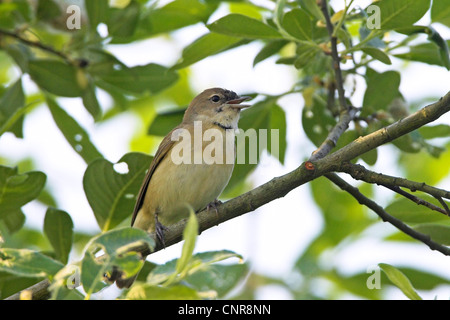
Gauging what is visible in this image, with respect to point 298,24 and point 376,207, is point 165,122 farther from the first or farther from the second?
point 376,207

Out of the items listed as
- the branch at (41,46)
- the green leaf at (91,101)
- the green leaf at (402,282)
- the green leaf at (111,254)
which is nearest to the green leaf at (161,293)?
the green leaf at (111,254)

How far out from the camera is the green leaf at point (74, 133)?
462 cm

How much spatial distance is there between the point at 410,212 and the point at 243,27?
1706mm

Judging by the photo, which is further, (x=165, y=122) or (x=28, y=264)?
(x=165, y=122)

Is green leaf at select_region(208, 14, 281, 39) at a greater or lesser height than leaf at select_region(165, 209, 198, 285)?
greater

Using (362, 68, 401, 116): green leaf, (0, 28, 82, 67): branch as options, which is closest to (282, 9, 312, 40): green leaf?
(362, 68, 401, 116): green leaf

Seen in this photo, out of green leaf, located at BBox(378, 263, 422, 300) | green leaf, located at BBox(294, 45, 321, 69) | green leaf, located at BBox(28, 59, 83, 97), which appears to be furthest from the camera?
green leaf, located at BBox(28, 59, 83, 97)

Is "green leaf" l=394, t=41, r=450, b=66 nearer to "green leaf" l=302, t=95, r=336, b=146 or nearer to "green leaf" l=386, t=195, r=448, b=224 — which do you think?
"green leaf" l=302, t=95, r=336, b=146

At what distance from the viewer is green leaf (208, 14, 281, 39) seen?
3977 mm

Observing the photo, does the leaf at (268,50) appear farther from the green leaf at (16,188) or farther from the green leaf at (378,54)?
the green leaf at (16,188)

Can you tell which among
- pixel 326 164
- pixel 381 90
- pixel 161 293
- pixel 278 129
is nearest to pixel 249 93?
pixel 278 129

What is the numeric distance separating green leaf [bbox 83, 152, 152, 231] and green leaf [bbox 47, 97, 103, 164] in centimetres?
36

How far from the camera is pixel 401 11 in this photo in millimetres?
3846
